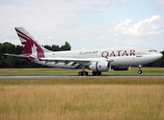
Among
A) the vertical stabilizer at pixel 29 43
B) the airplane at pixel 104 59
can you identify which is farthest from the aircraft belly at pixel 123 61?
the vertical stabilizer at pixel 29 43

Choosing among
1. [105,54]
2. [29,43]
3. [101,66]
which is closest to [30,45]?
[29,43]

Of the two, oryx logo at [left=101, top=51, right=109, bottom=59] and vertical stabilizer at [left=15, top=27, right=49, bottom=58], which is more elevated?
vertical stabilizer at [left=15, top=27, right=49, bottom=58]

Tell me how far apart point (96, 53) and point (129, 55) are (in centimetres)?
563

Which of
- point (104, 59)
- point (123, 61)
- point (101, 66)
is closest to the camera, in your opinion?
point (101, 66)

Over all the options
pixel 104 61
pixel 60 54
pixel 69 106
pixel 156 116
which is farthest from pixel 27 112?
pixel 60 54

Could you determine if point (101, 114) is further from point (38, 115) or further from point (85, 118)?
point (38, 115)

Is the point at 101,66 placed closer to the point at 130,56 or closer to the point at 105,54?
the point at 105,54

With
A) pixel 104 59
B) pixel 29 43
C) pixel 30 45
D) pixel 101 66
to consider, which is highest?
pixel 29 43

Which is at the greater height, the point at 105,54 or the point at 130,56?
the point at 105,54

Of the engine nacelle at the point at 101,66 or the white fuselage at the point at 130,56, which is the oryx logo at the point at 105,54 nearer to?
the white fuselage at the point at 130,56

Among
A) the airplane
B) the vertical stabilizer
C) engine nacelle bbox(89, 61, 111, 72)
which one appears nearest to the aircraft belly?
the airplane

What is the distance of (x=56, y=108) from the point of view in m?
9.88

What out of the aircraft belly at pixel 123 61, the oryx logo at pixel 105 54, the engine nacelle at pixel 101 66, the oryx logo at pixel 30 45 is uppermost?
the oryx logo at pixel 30 45

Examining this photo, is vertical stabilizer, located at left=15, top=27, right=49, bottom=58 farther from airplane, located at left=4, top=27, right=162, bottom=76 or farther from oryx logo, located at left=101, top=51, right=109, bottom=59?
oryx logo, located at left=101, top=51, right=109, bottom=59
